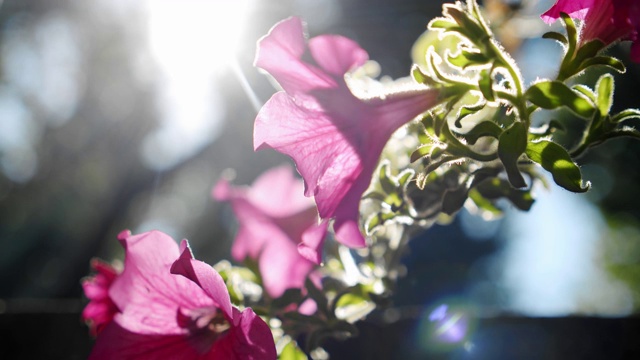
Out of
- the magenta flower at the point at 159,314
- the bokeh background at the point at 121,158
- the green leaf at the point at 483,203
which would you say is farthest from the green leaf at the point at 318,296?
the bokeh background at the point at 121,158

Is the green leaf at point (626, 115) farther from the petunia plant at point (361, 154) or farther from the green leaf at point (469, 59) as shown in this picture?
the green leaf at point (469, 59)

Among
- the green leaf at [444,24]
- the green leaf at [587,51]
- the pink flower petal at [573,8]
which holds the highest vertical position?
the green leaf at [444,24]

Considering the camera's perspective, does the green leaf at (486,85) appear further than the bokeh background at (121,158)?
No

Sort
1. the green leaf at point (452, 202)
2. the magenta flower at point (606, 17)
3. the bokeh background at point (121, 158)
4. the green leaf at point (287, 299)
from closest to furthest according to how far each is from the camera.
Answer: the magenta flower at point (606, 17)
the green leaf at point (452, 202)
the green leaf at point (287, 299)
the bokeh background at point (121, 158)

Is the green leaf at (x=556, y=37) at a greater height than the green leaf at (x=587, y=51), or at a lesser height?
greater

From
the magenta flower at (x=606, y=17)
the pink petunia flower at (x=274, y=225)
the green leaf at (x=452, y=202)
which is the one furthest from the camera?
the pink petunia flower at (x=274, y=225)

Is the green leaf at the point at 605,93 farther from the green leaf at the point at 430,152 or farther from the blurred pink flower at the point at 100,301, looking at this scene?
the blurred pink flower at the point at 100,301
